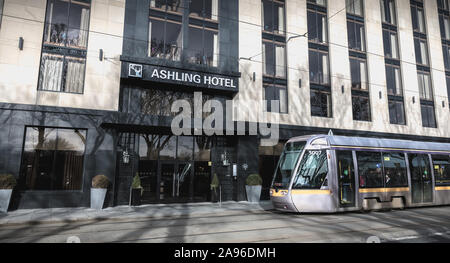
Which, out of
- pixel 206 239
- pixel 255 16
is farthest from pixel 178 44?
pixel 206 239

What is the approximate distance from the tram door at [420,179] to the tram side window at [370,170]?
2.12m

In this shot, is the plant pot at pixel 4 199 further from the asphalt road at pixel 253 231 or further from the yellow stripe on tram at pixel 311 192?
the yellow stripe on tram at pixel 311 192

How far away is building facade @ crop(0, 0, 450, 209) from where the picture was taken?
1309cm

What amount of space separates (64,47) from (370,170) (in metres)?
15.4

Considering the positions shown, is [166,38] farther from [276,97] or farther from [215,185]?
[215,185]

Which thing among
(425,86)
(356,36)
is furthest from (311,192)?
(425,86)

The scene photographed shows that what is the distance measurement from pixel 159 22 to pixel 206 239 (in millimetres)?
12991

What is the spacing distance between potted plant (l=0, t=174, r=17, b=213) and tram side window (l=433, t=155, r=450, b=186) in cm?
1898

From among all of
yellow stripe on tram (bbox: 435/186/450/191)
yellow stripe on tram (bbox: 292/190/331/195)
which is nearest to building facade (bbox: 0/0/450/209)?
yellow stripe on tram (bbox: 292/190/331/195)

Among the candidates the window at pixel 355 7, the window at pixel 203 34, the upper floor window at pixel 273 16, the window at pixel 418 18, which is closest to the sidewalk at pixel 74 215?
the window at pixel 203 34

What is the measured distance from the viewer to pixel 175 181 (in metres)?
15.2

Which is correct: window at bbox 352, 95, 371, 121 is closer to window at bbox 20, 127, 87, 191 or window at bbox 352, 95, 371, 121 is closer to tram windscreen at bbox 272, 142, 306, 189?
tram windscreen at bbox 272, 142, 306, 189

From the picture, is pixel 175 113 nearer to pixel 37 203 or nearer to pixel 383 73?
pixel 37 203

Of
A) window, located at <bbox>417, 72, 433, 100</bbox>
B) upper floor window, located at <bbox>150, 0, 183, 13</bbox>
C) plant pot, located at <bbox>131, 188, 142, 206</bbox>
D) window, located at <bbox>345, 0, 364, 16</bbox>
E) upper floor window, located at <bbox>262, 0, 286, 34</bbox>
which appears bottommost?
plant pot, located at <bbox>131, 188, 142, 206</bbox>
